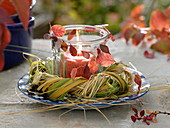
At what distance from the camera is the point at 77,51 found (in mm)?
1040

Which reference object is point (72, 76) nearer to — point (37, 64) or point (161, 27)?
point (37, 64)

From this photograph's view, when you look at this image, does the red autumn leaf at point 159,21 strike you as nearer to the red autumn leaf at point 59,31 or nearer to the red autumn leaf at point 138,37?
the red autumn leaf at point 138,37

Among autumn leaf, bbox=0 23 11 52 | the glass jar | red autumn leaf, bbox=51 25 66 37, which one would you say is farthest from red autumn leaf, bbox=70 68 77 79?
autumn leaf, bbox=0 23 11 52

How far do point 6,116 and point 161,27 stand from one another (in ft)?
3.04

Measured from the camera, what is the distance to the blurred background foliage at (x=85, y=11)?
116 inches

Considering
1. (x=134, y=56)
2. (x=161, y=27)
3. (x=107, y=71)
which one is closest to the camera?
(x=107, y=71)

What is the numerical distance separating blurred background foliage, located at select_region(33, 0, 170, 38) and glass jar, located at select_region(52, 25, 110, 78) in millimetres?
1687

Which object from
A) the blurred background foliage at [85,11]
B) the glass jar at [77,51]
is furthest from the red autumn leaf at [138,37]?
the blurred background foliage at [85,11]

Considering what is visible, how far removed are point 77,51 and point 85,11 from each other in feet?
6.75

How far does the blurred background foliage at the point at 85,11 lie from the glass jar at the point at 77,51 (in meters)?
1.69

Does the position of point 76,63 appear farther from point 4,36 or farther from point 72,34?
point 4,36

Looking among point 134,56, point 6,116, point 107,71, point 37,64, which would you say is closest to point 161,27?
point 134,56

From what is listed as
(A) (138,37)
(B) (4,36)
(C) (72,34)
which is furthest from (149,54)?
(B) (4,36)

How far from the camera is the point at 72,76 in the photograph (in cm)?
96
